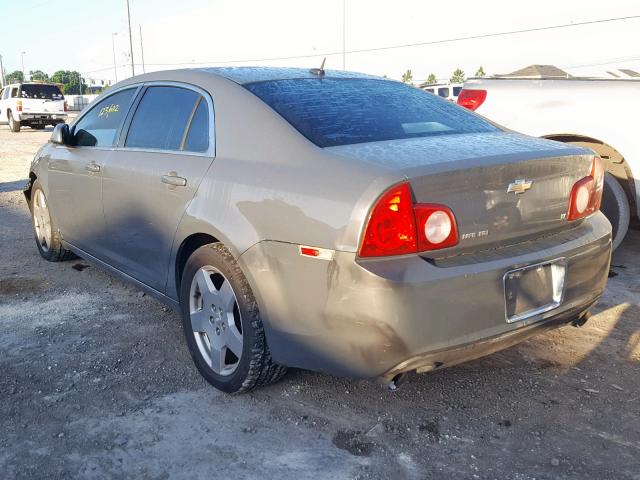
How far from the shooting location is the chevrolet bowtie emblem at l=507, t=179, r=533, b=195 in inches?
97.7

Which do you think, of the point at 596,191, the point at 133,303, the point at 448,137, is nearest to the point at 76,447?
the point at 133,303

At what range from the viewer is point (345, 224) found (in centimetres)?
225

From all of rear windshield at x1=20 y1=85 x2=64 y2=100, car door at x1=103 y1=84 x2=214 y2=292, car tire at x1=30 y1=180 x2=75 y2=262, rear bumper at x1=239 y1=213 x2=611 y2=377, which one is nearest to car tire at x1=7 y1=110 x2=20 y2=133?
rear windshield at x1=20 y1=85 x2=64 y2=100

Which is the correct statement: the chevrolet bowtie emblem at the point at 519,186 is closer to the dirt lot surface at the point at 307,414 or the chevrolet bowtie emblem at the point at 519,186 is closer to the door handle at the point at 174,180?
the dirt lot surface at the point at 307,414

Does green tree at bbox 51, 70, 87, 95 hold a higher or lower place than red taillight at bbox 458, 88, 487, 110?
higher

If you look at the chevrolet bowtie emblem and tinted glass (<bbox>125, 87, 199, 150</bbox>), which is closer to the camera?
the chevrolet bowtie emblem

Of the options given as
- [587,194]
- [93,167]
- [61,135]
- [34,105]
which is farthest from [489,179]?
[34,105]

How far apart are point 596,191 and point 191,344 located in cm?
217

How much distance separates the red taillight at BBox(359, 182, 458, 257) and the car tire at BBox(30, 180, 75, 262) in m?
3.50

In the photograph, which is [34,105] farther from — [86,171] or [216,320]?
[216,320]

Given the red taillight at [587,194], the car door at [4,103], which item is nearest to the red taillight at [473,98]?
the red taillight at [587,194]

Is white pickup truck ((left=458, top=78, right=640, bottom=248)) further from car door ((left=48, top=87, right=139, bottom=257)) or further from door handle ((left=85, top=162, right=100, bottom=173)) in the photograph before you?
door handle ((left=85, top=162, right=100, bottom=173))

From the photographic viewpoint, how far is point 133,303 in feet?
13.9

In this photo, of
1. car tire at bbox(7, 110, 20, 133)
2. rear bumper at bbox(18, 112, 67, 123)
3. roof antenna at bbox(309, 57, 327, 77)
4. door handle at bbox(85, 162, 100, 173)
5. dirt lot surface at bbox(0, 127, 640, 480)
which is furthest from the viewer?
car tire at bbox(7, 110, 20, 133)
